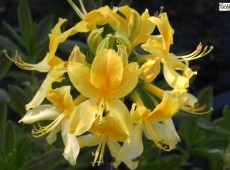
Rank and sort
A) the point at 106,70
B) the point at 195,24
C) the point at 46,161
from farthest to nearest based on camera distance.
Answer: the point at 195,24 < the point at 46,161 < the point at 106,70

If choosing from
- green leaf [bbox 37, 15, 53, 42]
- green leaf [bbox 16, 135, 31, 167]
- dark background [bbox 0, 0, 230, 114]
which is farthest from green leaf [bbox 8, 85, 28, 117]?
dark background [bbox 0, 0, 230, 114]

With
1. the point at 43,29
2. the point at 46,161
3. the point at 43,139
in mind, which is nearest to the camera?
the point at 46,161

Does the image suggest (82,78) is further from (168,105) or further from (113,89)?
(168,105)

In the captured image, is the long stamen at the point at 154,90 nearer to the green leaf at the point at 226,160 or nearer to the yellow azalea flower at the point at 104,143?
the yellow azalea flower at the point at 104,143

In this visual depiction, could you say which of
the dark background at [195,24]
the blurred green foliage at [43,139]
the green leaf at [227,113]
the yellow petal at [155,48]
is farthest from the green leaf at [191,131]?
the dark background at [195,24]

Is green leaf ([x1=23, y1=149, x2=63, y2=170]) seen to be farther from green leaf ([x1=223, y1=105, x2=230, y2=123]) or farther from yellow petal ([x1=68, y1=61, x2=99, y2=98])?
green leaf ([x1=223, y1=105, x2=230, y2=123])

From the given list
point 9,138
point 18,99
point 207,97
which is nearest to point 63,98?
point 9,138
